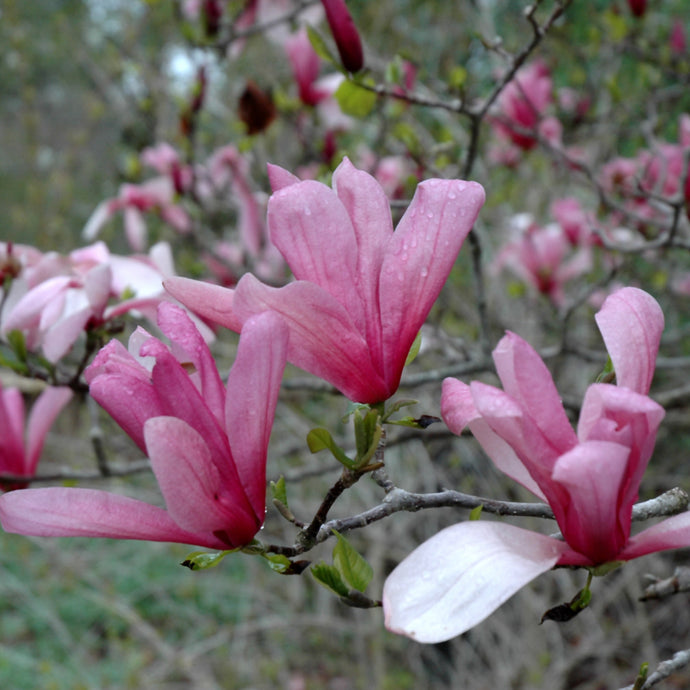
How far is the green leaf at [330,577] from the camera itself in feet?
2.02

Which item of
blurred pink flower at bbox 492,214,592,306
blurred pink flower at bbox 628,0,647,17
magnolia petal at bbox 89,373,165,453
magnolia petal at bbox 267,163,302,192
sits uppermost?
blurred pink flower at bbox 628,0,647,17

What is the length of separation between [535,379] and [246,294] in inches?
8.9

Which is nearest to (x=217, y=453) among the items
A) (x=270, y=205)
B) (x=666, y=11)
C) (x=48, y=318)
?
(x=270, y=205)

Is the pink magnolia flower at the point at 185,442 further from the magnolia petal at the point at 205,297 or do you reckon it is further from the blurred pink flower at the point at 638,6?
the blurred pink flower at the point at 638,6

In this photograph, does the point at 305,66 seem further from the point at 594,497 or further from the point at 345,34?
the point at 594,497

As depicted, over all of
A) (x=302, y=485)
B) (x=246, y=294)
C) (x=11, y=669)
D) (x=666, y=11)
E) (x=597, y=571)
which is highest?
(x=666, y=11)

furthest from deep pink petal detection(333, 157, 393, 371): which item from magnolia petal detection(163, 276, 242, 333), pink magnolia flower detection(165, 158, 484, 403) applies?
magnolia petal detection(163, 276, 242, 333)

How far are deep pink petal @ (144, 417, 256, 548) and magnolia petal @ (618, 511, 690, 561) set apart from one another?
31 cm

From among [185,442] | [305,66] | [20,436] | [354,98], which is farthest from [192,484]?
[305,66]

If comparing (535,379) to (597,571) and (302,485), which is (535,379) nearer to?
(597,571)

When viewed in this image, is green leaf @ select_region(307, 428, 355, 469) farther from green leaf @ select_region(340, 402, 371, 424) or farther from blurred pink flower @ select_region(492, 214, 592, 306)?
blurred pink flower @ select_region(492, 214, 592, 306)

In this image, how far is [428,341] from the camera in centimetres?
164

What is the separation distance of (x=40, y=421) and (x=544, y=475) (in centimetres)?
79

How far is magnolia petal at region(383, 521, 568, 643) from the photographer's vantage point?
47 centimetres
